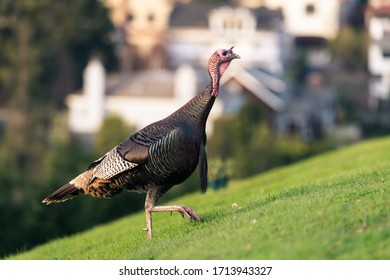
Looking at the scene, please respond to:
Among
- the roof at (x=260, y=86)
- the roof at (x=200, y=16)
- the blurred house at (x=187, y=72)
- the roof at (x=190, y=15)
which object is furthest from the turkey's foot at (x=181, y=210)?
the roof at (x=190, y=15)

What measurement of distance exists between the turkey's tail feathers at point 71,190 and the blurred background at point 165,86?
626 inches

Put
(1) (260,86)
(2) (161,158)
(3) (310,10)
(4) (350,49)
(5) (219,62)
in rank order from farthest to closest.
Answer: (3) (310,10) < (4) (350,49) < (1) (260,86) < (5) (219,62) < (2) (161,158)

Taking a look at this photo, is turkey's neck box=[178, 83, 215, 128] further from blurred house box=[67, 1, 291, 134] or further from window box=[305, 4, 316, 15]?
window box=[305, 4, 316, 15]

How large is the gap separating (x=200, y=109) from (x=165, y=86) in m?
69.7

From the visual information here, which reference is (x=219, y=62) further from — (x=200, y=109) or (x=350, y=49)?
(x=350, y=49)

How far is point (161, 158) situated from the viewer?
1571cm

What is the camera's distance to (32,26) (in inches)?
3477

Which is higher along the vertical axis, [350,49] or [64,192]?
[64,192]

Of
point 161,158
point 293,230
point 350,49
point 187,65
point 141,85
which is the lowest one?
point 350,49

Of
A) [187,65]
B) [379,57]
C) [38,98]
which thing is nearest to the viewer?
[38,98]

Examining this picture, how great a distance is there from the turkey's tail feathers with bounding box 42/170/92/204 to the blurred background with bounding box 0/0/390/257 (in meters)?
15.9

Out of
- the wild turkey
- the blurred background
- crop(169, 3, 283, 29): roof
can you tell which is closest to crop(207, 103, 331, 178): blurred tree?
the blurred background

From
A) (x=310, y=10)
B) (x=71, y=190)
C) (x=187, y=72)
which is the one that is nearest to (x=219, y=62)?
(x=71, y=190)

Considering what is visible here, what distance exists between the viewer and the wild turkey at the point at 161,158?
1564 cm
